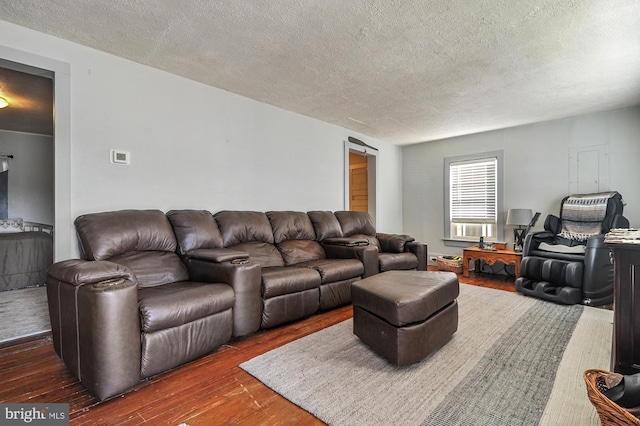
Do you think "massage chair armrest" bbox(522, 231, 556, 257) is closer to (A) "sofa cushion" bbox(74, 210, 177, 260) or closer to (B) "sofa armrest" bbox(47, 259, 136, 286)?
(A) "sofa cushion" bbox(74, 210, 177, 260)

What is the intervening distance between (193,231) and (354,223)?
2405mm

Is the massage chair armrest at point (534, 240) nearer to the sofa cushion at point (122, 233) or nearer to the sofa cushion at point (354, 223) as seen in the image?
the sofa cushion at point (354, 223)

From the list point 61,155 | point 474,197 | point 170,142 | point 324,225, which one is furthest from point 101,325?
point 474,197

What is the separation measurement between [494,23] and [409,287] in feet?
6.59

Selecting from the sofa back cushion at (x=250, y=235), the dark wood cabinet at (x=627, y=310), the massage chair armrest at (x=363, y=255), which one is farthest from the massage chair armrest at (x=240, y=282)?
the dark wood cabinet at (x=627, y=310)

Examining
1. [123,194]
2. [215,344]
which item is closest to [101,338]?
[215,344]

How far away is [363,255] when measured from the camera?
339 cm

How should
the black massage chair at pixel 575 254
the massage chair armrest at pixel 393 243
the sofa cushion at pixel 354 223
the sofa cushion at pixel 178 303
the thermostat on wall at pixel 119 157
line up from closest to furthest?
the sofa cushion at pixel 178 303 → the thermostat on wall at pixel 119 157 → the black massage chair at pixel 575 254 → the massage chair armrest at pixel 393 243 → the sofa cushion at pixel 354 223

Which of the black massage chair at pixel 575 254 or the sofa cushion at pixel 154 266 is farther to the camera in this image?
the black massage chair at pixel 575 254

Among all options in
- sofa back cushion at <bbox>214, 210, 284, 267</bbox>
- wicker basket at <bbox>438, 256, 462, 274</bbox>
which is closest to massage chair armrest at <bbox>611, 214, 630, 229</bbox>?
wicker basket at <bbox>438, 256, 462, 274</bbox>

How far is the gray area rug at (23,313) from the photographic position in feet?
7.92

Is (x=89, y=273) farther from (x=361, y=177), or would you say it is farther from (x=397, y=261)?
(x=361, y=177)

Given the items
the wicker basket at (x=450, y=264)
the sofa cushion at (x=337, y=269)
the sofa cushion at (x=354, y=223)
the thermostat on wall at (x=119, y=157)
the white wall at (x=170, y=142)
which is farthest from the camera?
the wicker basket at (x=450, y=264)

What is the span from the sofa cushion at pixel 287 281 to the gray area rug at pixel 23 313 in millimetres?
1880
